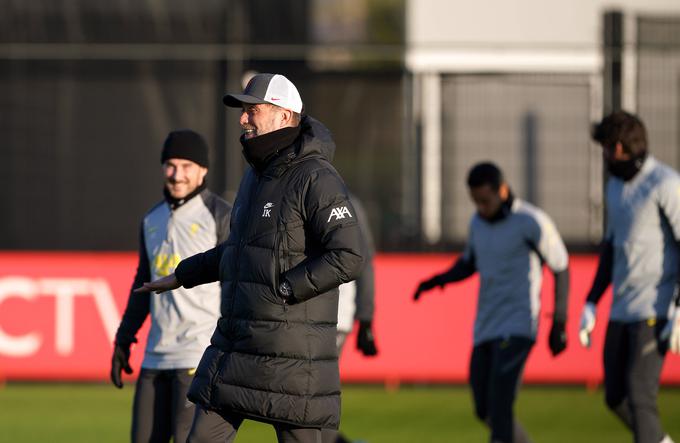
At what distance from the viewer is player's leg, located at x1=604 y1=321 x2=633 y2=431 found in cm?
824

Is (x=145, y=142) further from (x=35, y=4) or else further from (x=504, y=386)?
(x=504, y=386)

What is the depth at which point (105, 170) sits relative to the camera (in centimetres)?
1606

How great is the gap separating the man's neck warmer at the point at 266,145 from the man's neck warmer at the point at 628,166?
2.80 m

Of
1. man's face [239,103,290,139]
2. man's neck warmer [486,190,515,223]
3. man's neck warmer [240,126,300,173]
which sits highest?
man's face [239,103,290,139]

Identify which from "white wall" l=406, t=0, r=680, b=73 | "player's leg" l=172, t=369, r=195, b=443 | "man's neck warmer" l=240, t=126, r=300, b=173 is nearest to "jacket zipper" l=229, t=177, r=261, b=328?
"man's neck warmer" l=240, t=126, r=300, b=173

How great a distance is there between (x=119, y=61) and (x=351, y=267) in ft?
34.5

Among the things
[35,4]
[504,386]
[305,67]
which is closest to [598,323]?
[305,67]

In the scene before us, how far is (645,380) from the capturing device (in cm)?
809

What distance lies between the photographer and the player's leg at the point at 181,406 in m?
7.41

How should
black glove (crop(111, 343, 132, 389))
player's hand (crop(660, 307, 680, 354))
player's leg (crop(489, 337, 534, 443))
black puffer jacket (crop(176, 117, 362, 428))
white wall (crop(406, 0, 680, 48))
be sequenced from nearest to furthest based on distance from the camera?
black puffer jacket (crop(176, 117, 362, 428)) < black glove (crop(111, 343, 132, 389)) < player's hand (crop(660, 307, 680, 354)) < player's leg (crop(489, 337, 534, 443)) < white wall (crop(406, 0, 680, 48))

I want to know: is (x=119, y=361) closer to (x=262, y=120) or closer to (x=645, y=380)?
(x=262, y=120)

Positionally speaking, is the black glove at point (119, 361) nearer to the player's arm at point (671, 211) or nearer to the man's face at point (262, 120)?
the man's face at point (262, 120)

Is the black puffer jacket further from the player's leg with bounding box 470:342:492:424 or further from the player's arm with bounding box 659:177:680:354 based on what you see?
the player's leg with bounding box 470:342:492:424

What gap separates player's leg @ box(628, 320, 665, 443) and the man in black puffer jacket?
2.48m
